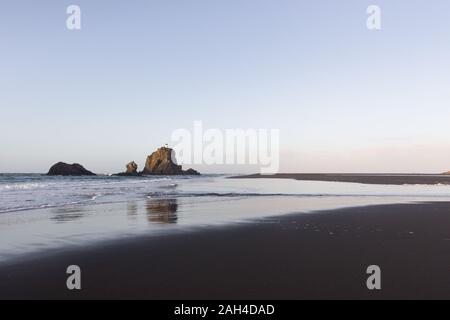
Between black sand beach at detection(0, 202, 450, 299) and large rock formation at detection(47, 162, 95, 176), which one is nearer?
black sand beach at detection(0, 202, 450, 299)

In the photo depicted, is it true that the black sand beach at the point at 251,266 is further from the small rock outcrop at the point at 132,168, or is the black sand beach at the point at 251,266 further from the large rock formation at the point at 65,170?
the large rock formation at the point at 65,170

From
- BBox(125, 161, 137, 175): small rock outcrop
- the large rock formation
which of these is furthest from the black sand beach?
the large rock formation

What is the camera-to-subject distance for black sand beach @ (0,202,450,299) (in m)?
6.87

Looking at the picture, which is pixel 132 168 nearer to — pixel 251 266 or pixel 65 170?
pixel 65 170

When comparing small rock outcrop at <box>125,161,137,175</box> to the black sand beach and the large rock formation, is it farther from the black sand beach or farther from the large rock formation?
the black sand beach

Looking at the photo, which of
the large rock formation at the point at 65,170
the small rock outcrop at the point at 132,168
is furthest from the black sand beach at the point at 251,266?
the large rock formation at the point at 65,170

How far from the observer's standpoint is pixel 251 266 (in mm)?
8586

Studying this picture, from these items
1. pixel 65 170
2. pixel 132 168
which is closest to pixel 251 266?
pixel 132 168

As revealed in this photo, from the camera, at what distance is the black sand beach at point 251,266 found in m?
6.87

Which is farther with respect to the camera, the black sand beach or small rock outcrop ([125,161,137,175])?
small rock outcrop ([125,161,137,175])

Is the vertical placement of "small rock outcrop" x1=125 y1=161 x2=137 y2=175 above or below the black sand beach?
above
